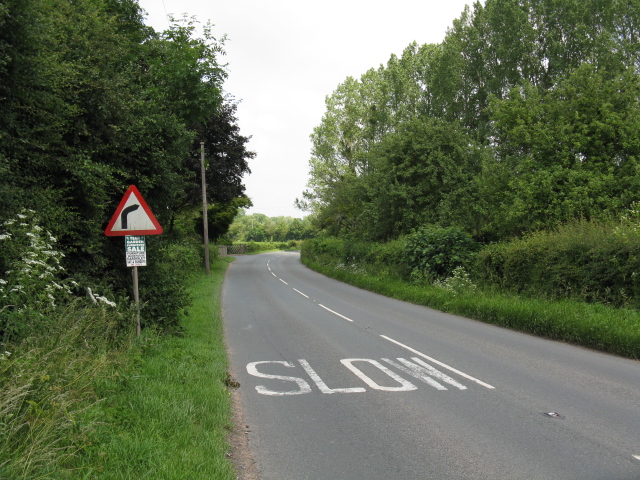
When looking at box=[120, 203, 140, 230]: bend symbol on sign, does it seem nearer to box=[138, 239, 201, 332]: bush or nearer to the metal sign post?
the metal sign post

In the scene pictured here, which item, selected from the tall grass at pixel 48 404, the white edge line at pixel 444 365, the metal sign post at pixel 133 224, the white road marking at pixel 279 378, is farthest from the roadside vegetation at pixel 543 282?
the tall grass at pixel 48 404


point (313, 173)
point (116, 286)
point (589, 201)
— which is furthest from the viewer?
point (313, 173)

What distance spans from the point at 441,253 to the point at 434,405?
13179 mm

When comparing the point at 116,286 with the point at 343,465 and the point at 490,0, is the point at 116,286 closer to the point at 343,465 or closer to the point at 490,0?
the point at 343,465

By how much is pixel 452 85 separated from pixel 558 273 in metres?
21.7

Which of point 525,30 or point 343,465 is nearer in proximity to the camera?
point 343,465

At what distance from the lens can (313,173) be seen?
155 feet

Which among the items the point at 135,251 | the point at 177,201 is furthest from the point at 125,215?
the point at 177,201

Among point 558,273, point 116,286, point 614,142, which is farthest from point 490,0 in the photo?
point 116,286

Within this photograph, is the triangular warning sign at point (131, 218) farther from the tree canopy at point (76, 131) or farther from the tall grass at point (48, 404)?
the tall grass at point (48, 404)

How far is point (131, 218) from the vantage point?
7.75 metres

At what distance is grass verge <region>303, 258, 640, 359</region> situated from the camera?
8.68 meters

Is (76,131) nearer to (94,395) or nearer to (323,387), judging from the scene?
(94,395)

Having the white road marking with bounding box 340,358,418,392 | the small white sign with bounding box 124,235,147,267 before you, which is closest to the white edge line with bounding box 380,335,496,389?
the white road marking with bounding box 340,358,418,392
